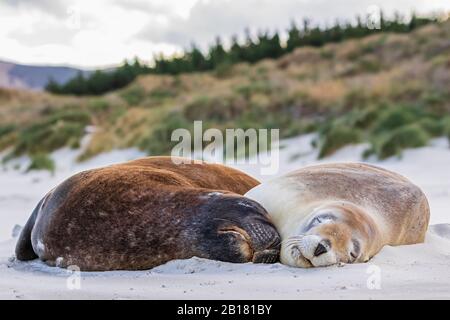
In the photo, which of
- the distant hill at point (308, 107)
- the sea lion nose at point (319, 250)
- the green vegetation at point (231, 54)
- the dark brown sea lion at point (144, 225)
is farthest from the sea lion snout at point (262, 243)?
the green vegetation at point (231, 54)

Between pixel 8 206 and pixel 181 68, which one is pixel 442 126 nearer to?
pixel 8 206

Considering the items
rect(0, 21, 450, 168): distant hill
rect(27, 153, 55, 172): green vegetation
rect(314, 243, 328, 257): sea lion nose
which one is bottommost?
rect(27, 153, 55, 172): green vegetation

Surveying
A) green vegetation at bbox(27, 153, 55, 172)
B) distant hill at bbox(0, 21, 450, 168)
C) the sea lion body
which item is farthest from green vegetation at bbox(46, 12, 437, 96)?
the sea lion body

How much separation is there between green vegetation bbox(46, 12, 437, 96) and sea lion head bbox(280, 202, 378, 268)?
102 feet

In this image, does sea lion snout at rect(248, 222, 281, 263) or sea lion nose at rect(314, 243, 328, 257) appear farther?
sea lion snout at rect(248, 222, 281, 263)

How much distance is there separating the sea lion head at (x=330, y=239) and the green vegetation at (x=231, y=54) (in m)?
31.2

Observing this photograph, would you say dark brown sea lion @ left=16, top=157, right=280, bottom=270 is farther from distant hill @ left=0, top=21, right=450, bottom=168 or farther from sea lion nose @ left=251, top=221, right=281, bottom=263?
distant hill @ left=0, top=21, right=450, bottom=168

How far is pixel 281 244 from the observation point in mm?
4820

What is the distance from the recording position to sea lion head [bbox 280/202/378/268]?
4.52 m

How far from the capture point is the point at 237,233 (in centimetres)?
477

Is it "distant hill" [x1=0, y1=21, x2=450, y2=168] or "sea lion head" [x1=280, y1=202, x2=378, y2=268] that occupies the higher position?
"sea lion head" [x1=280, y1=202, x2=378, y2=268]

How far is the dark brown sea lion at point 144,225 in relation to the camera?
4781mm

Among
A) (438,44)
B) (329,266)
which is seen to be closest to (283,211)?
(329,266)
